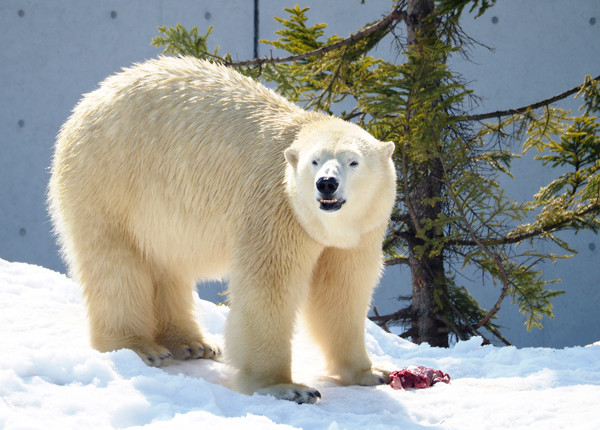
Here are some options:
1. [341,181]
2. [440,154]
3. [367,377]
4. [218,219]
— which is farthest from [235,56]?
[341,181]

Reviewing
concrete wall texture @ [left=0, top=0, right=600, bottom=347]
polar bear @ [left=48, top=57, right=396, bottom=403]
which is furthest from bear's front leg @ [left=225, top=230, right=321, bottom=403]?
concrete wall texture @ [left=0, top=0, right=600, bottom=347]

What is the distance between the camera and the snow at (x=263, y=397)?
2705 mm

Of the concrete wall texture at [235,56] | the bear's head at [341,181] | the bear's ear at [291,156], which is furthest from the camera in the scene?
the concrete wall texture at [235,56]

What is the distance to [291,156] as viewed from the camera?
3.41 metres

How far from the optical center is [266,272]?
3453 mm

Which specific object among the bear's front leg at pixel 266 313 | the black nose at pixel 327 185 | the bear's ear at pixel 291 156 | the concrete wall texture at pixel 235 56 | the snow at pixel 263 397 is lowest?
the snow at pixel 263 397

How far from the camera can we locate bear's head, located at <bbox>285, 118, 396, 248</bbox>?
3252mm

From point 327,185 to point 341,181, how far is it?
0.09m

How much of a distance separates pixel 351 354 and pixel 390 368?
9.4 inches

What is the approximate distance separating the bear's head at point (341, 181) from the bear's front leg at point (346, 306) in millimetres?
238

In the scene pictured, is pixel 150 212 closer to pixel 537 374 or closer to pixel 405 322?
pixel 537 374

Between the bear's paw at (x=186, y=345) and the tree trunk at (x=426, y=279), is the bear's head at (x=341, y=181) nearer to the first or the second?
the bear's paw at (x=186, y=345)

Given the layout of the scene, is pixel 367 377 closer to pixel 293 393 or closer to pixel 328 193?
pixel 293 393

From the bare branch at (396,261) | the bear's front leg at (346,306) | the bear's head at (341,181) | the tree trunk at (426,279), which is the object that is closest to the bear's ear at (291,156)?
the bear's head at (341,181)
